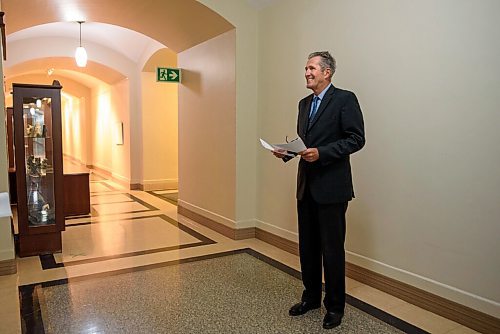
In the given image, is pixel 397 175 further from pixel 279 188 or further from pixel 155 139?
pixel 155 139

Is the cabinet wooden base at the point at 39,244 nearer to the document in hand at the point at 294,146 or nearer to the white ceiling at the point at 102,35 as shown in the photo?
the document in hand at the point at 294,146

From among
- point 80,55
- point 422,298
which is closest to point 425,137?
point 422,298

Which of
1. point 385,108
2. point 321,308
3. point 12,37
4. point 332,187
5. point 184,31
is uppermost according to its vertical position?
point 12,37

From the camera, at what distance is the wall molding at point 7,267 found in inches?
137

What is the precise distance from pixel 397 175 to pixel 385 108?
528 millimetres

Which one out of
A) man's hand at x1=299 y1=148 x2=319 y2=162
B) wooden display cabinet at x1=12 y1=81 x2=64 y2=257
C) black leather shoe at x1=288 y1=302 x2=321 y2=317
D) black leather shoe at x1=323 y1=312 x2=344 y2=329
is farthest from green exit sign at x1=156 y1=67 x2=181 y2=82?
black leather shoe at x1=323 y1=312 x2=344 y2=329

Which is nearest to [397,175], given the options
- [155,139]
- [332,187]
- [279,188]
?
[332,187]

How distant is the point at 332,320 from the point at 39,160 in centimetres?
343

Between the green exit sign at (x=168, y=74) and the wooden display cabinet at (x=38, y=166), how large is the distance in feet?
5.65

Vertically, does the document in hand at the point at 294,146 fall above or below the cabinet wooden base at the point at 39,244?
above

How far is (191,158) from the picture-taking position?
5816mm

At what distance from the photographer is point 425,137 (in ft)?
9.22

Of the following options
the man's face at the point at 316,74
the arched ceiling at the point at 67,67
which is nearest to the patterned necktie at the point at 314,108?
the man's face at the point at 316,74

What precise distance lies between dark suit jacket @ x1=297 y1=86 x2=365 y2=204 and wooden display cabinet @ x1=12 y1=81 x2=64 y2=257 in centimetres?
289
